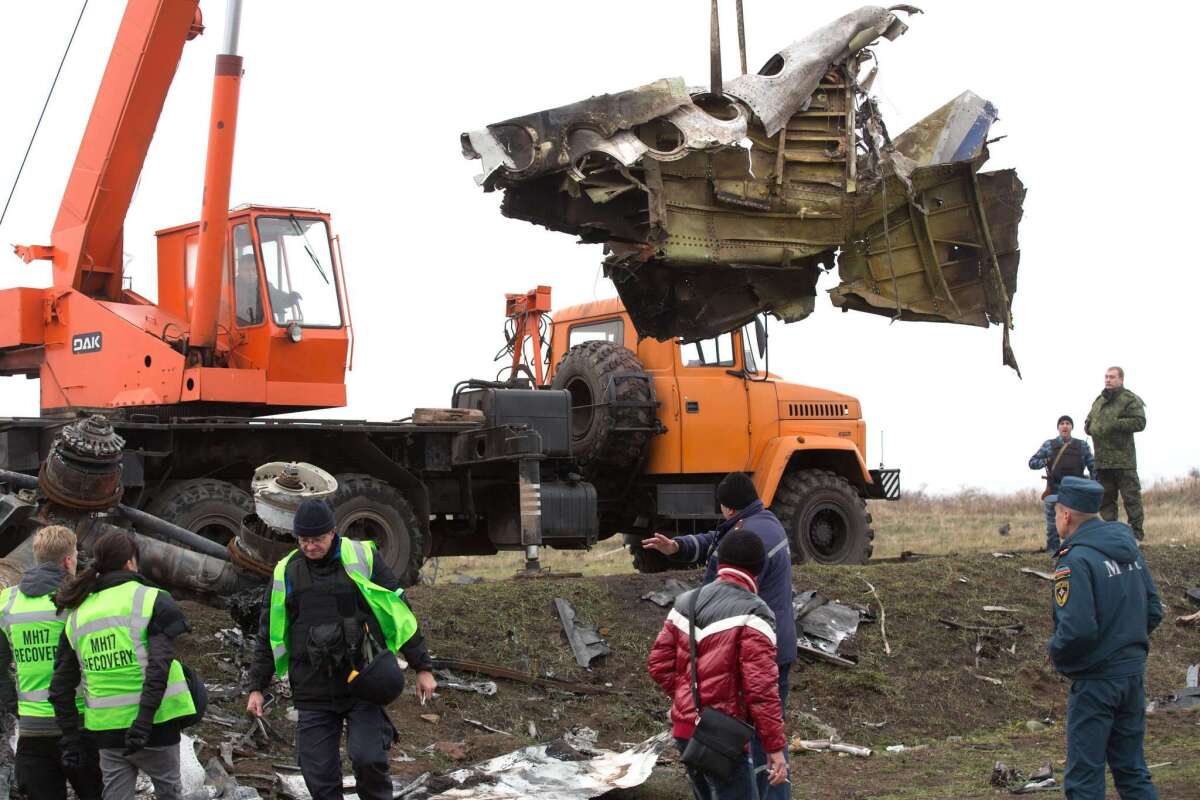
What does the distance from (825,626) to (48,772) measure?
7.18 meters

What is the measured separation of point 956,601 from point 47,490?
8.05m

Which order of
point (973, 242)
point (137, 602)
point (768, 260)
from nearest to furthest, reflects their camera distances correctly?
point (137, 602) < point (768, 260) < point (973, 242)

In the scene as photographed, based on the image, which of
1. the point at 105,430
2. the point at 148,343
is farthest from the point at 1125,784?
the point at 148,343

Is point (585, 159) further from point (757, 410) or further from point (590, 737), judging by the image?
point (757, 410)

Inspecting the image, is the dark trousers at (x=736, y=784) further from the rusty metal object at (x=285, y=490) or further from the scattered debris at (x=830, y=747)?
the scattered debris at (x=830, y=747)

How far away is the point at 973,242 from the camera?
10.4 m

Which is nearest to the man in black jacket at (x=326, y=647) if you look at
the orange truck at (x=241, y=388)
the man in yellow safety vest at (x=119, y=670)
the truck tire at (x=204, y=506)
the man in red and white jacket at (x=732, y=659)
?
the man in yellow safety vest at (x=119, y=670)

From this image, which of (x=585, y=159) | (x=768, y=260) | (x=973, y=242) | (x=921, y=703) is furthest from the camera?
(x=921, y=703)

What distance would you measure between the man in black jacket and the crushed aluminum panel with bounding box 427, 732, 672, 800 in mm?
1768

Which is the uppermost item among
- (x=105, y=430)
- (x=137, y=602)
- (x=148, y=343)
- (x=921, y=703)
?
(x=148, y=343)

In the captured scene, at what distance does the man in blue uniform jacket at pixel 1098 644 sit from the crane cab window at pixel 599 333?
957 cm

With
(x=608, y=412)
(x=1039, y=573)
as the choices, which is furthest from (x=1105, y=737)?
(x=608, y=412)

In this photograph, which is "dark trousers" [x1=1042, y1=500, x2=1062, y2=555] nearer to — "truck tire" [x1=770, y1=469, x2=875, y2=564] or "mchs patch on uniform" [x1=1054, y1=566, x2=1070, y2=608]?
"truck tire" [x1=770, y1=469, x2=875, y2=564]

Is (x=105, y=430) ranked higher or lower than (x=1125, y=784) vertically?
higher
